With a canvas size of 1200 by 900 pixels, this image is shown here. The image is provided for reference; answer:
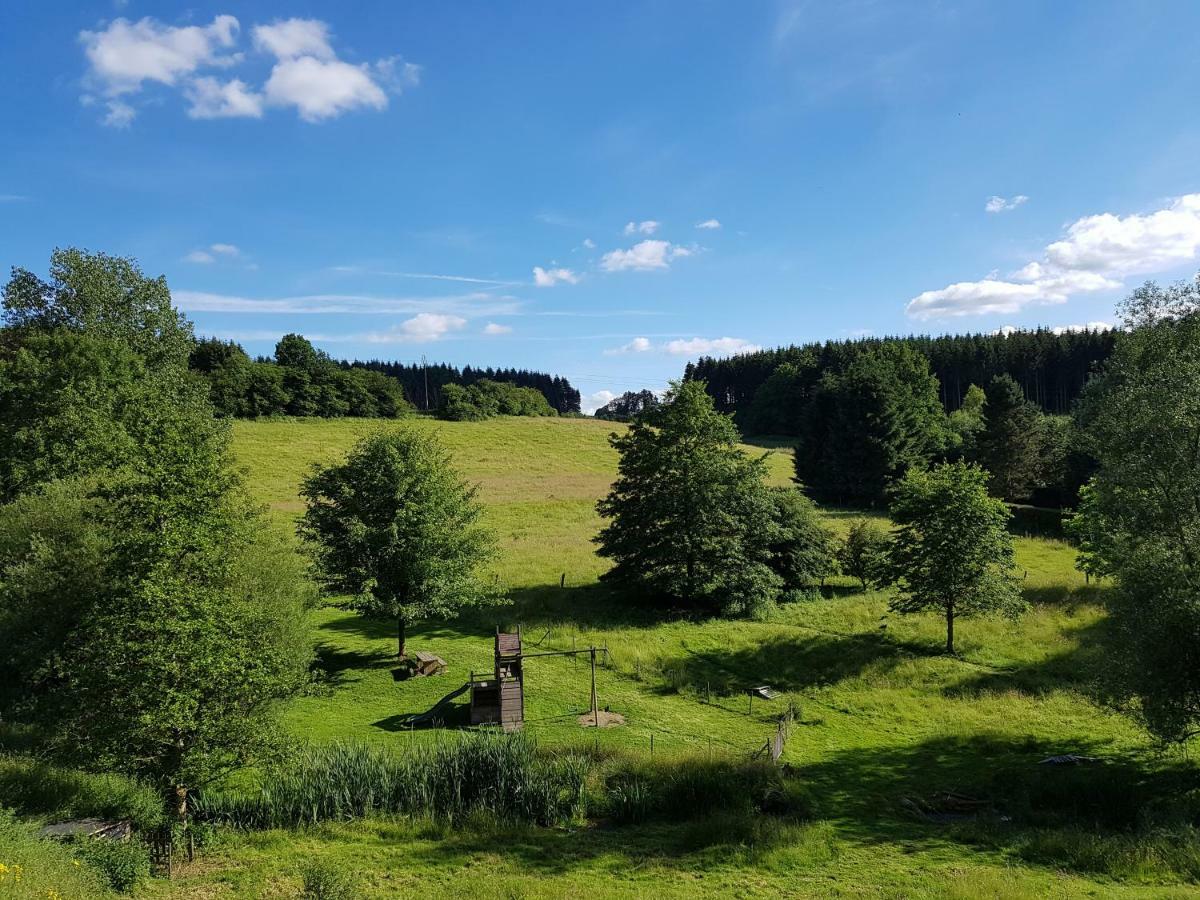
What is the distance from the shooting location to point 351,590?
27062 millimetres

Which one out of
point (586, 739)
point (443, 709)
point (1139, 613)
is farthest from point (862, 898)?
point (443, 709)

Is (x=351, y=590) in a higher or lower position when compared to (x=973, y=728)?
higher

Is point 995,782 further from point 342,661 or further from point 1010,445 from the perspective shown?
point 1010,445

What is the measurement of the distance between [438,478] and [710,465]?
47.9 ft

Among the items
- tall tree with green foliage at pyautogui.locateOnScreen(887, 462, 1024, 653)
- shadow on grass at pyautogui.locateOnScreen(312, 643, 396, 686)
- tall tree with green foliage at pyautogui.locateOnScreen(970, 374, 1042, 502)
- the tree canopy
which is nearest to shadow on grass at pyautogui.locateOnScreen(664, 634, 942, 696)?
tall tree with green foliage at pyautogui.locateOnScreen(887, 462, 1024, 653)

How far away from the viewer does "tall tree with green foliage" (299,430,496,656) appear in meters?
27.0

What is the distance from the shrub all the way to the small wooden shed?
8270mm

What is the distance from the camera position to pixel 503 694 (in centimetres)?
2197

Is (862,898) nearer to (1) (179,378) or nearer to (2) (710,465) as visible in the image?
(2) (710,465)

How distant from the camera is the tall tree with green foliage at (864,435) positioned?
226 feet

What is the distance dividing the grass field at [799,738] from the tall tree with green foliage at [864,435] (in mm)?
26230

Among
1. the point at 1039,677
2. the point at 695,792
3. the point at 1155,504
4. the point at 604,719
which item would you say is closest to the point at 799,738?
the point at 695,792

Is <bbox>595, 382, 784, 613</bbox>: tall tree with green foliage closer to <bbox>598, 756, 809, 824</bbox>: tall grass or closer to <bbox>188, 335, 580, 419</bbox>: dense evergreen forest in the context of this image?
<bbox>598, 756, 809, 824</bbox>: tall grass

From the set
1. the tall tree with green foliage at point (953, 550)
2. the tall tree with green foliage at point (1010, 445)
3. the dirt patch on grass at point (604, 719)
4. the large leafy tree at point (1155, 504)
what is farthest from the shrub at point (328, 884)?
the tall tree with green foliage at point (1010, 445)
